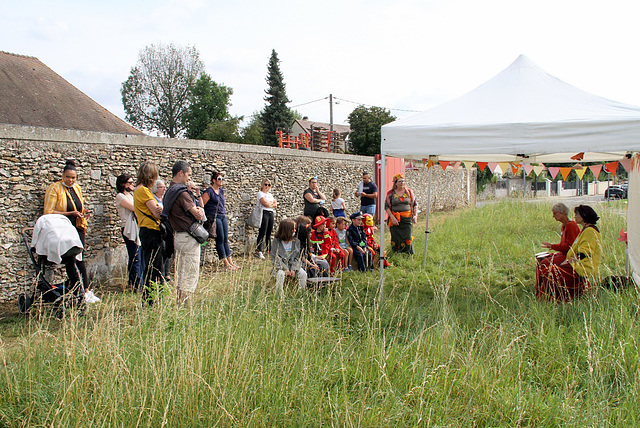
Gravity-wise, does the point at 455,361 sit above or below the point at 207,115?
below

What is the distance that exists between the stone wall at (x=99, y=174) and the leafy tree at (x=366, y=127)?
95.8ft

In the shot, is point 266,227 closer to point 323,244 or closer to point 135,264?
point 323,244

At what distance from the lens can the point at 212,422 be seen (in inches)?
97.5

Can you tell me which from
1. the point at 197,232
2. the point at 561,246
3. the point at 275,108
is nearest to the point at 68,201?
the point at 197,232

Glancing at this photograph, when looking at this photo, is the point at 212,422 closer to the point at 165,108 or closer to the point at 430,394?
the point at 430,394

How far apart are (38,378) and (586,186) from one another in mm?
48615

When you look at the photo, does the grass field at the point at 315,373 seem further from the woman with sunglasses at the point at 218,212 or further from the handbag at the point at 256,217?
the handbag at the point at 256,217

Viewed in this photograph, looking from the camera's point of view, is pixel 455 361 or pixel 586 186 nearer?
pixel 455 361

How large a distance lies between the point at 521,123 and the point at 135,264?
481 centimetres

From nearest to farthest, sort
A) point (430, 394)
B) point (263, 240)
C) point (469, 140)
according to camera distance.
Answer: point (430, 394)
point (469, 140)
point (263, 240)

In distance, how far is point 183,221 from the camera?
4859 mm

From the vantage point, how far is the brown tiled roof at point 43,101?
17.5m

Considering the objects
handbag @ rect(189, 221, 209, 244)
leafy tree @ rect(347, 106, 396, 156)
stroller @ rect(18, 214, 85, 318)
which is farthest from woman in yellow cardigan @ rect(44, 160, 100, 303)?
leafy tree @ rect(347, 106, 396, 156)

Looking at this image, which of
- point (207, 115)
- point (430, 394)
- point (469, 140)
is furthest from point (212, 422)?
point (207, 115)
